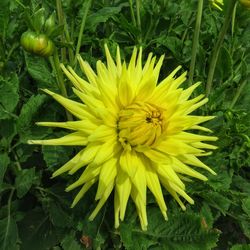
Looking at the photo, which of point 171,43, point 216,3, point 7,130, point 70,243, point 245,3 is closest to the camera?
point 245,3

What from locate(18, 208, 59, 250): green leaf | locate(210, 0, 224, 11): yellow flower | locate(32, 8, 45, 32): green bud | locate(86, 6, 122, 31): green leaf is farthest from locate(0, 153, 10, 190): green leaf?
locate(210, 0, 224, 11): yellow flower

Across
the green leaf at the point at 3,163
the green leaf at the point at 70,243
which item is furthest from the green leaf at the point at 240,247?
the green leaf at the point at 3,163

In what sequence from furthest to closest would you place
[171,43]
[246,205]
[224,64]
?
[171,43] → [224,64] → [246,205]

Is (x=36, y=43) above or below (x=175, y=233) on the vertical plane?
above

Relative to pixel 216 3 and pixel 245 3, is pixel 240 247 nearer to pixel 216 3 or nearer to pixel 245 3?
pixel 245 3

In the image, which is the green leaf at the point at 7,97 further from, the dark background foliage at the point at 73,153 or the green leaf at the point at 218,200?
the green leaf at the point at 218,200

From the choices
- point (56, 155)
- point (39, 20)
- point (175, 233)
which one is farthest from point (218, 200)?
point (39, 20)
